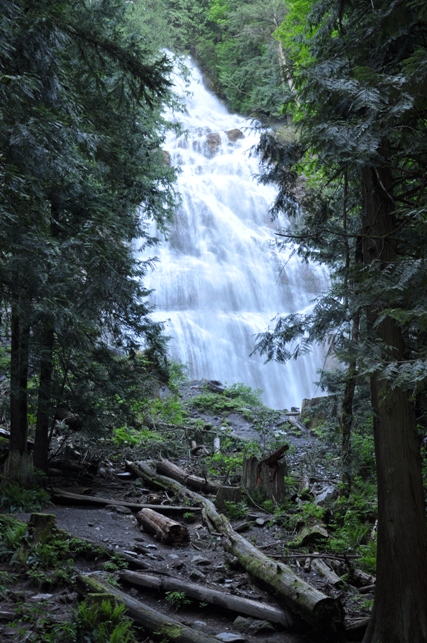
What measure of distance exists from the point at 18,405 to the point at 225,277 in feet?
65.4

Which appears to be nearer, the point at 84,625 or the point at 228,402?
the point at 84,625

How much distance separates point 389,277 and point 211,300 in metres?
21.8

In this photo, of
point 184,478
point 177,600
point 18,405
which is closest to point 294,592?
point 177,600

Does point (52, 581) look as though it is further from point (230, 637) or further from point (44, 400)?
point (44, 400)

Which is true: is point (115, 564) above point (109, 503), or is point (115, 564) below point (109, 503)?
below

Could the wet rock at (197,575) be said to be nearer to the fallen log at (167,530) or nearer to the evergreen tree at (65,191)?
the fallen log at (167,530)

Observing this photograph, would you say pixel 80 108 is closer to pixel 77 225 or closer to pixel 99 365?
pixel 77 225

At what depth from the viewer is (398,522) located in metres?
4.56

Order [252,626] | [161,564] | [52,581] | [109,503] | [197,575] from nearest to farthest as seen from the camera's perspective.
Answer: [252,626] < [52,581] < [197,575] < [161,564] < [109,503]

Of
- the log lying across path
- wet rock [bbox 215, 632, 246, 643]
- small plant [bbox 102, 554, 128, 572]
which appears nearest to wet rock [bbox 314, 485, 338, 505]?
the log lying across path

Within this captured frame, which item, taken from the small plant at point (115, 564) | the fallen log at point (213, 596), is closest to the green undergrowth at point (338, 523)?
the fallen log at point (213, 596)

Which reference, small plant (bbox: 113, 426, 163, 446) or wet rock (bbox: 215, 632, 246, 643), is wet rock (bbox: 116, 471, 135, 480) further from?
wet rock (bbox: 215, 632, 246, 643)

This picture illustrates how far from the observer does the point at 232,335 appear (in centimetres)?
2478

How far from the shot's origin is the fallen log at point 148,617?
4.55 m
